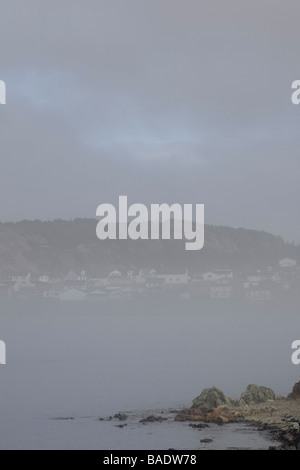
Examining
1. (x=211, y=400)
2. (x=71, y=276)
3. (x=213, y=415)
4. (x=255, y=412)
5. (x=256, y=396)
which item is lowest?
(x=213, y=415)

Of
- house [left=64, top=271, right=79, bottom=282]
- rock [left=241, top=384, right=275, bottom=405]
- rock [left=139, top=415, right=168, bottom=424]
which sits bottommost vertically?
rock [left=139, top=415, right=168, bottom=424]

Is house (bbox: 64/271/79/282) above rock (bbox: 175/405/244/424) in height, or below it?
above

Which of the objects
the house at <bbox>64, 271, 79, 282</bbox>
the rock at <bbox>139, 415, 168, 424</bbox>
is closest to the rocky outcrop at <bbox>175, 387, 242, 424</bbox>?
the rock at <bbox>139, 415, 168, 424</bbox>

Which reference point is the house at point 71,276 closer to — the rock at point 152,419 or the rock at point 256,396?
the rock at point 256,396

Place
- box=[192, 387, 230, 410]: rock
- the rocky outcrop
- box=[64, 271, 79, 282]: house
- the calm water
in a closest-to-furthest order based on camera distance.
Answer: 1. the calm water
2. the rocky outcrop
3. box=[192, 387, 230, 410]: rock
4. box=[64, 271, 79, 282]: house

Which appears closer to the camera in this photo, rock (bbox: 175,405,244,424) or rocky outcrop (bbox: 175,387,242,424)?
rock (bbox: 175,405,244,424)

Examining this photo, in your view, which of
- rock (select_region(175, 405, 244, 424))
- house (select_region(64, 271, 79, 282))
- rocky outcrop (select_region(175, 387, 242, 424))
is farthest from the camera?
house (select_region(64, 271, 79, 282))

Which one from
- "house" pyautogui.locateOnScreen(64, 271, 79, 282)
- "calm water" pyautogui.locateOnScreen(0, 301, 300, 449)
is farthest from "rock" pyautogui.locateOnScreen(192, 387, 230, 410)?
"house" pyautogui.locateOnScreen(64, 271, 79, 282)

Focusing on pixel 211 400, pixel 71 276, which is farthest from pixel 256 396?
pixel 71 276

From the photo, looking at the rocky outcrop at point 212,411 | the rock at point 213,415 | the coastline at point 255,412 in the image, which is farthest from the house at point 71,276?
the rock at point 213,415

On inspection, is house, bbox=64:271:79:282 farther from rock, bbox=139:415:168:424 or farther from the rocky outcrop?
rock, bbox=139:415:168:424

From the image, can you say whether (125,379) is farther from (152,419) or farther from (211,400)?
(152,419)
